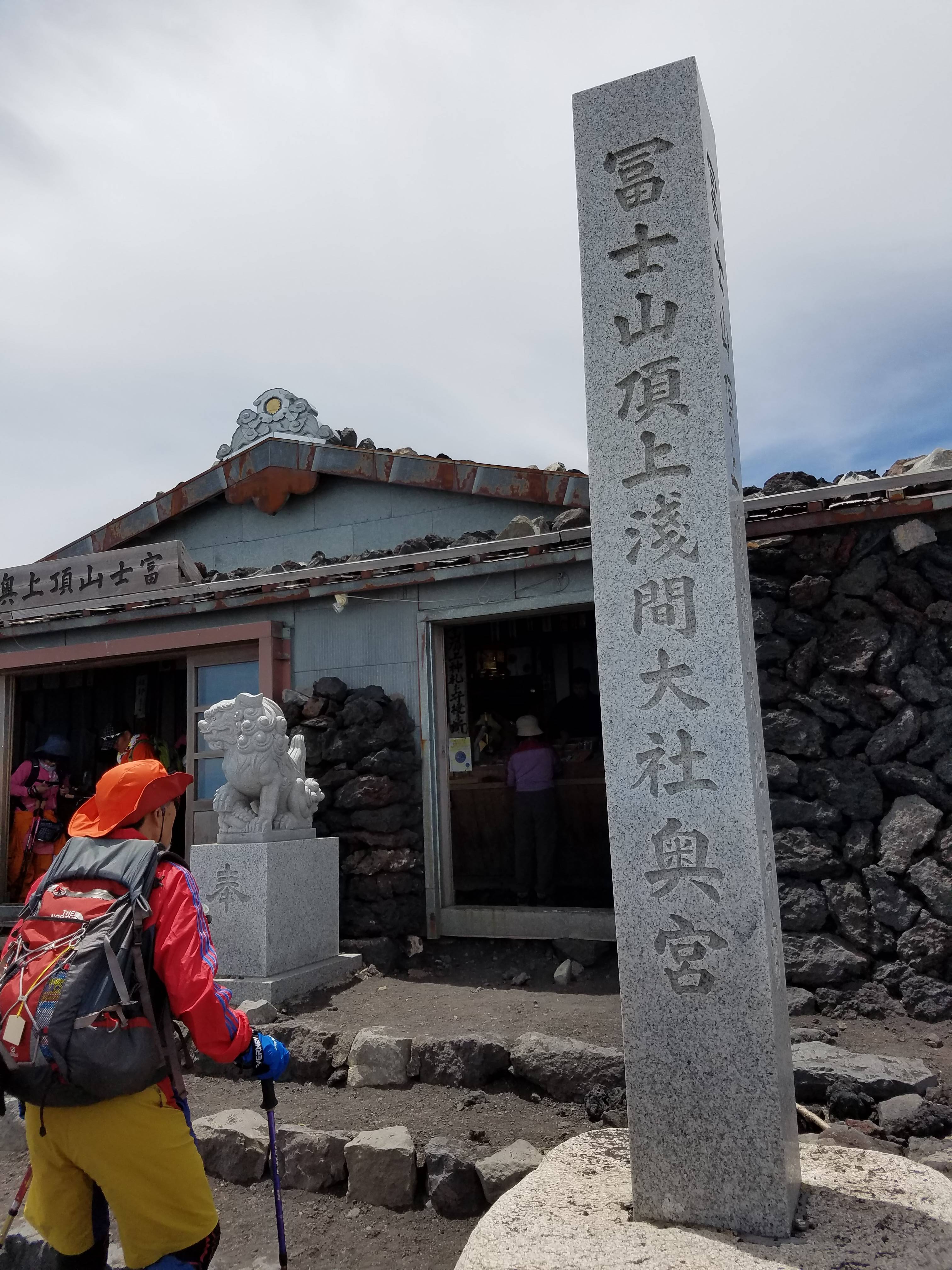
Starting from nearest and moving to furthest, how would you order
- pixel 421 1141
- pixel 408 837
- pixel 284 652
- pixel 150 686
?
pixel 421 1141
pixel 408 837
pixel 284 652
pixel 150 686

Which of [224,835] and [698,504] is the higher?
[698,504]

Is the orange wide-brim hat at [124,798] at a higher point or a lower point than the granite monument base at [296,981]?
higher

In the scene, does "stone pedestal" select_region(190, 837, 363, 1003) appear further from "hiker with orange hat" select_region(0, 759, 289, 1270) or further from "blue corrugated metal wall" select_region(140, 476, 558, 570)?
"blue corrugated metal wall" select_region(140, 476, 558, 570)

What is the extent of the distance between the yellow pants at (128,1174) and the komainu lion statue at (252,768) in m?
3.89

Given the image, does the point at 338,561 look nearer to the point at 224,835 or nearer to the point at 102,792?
the point at 224,835

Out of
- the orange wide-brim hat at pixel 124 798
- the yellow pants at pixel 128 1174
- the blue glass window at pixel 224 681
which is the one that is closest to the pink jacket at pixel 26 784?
the blue glass window at pixel 224 681

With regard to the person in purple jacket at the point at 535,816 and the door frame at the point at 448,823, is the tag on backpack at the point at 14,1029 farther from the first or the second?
the person in purple jacket at the point at 535,816

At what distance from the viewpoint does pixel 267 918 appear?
6090 millimetres

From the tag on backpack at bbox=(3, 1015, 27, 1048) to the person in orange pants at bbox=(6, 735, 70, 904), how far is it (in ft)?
24.8

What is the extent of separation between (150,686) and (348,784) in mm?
5287

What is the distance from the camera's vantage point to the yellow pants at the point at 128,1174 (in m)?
2.35

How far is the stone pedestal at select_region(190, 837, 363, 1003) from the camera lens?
6.06 meters

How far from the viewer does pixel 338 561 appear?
838 cm

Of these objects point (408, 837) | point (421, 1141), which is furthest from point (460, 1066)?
point (408, 837)
